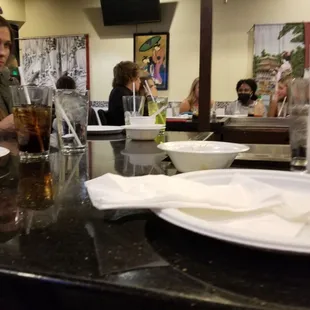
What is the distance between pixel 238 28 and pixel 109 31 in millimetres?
1660

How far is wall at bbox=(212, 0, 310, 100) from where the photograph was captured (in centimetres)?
432

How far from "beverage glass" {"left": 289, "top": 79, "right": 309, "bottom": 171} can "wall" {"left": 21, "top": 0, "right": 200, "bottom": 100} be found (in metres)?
4.04

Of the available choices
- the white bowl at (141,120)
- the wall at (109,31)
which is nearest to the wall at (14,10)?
the wall at (109,31)

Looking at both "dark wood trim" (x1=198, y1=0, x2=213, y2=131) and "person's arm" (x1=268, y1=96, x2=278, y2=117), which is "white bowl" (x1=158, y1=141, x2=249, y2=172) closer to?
"dark wood trim" (x1=198, y1=0, x2=213, y2=131)

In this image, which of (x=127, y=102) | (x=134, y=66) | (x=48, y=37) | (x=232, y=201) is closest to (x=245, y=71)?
(x=134, y=66)

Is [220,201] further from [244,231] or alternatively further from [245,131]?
[245,131]

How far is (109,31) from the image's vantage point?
198 inches

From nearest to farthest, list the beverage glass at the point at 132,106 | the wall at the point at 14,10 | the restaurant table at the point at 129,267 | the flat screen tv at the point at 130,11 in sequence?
1. the restaurant table at the point at 129,267
2. the beverage glass at the point at 132,106
3. the flat screen tv at the point at 130,11
4. the wall at the point at 14,10

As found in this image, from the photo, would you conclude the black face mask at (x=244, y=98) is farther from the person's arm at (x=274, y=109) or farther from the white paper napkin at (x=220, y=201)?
the white paper napkin at (x=220, y=201)

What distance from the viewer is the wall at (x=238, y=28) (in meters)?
4.32

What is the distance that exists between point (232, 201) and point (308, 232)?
8 centimetres

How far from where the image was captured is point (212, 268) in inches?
11.1

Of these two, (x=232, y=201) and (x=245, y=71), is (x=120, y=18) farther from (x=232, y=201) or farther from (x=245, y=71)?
(x=232, y=201)

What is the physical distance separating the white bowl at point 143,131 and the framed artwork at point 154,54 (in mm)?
3630
